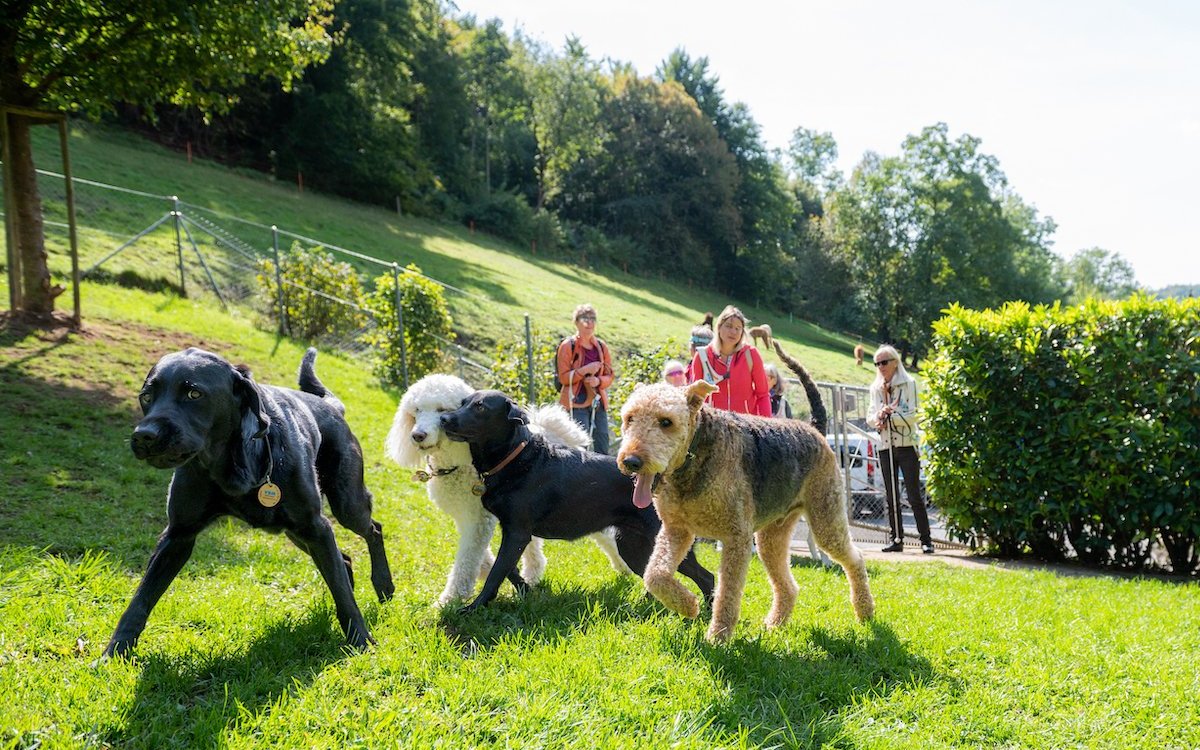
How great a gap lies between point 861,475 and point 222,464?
494 inches

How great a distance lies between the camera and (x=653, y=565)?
12.6 feet

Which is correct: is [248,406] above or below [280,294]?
below

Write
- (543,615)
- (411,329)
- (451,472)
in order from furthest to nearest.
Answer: (411,329), (451,472), (543,615)

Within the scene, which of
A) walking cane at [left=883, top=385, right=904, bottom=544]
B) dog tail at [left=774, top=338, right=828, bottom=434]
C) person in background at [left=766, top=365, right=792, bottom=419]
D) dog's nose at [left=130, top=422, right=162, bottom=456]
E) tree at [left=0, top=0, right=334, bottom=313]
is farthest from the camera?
walking cane at [left=883, top=385, right=904, bottom=544]

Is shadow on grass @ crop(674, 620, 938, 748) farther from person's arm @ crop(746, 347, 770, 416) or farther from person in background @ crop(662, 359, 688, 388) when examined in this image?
person in background @ crop(662, 359, 688, 388)

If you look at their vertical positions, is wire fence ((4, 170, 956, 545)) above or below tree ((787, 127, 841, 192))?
below

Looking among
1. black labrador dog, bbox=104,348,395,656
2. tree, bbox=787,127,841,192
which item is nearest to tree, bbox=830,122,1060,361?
tree, bbox=787,127,841,192

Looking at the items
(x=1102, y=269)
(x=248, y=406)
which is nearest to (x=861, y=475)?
(x=248, y=406)

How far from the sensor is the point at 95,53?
830 cm

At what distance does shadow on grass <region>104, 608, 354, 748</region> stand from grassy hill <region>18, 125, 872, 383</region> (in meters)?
8.63

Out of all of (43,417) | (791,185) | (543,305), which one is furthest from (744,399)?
(791,185)

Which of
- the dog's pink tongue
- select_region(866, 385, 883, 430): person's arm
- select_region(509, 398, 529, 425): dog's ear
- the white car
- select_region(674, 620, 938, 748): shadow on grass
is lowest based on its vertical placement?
the white car

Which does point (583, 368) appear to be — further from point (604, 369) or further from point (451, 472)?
point (451, 472)

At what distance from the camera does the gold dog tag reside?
3.14 metres
